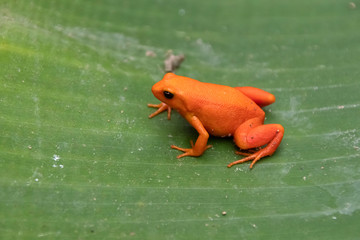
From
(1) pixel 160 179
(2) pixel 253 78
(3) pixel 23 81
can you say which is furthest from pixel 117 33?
(1) pixel 160 179

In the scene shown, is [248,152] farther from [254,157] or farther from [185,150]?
[185,150]

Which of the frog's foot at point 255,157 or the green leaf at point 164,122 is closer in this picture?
the green leaf at point 164,122

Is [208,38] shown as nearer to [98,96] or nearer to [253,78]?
[253,78]

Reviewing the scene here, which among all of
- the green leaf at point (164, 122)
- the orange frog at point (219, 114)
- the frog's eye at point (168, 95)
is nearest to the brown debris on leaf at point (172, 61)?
the green leaf at point (164, 122)

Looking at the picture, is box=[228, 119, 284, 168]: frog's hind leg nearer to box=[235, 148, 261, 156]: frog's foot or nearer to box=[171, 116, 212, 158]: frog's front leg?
box=[235, 148, 261, 156]: frog's foot

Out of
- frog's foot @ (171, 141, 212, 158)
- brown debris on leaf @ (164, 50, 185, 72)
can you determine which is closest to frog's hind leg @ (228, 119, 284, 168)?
frog's foot @ (171, 141, 212, 158)

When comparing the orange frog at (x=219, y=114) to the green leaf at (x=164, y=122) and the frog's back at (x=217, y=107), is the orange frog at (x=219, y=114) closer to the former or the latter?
the frog's back at (x=217, y=107)

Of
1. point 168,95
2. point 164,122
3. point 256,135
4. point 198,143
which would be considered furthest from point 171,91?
point 256,135
